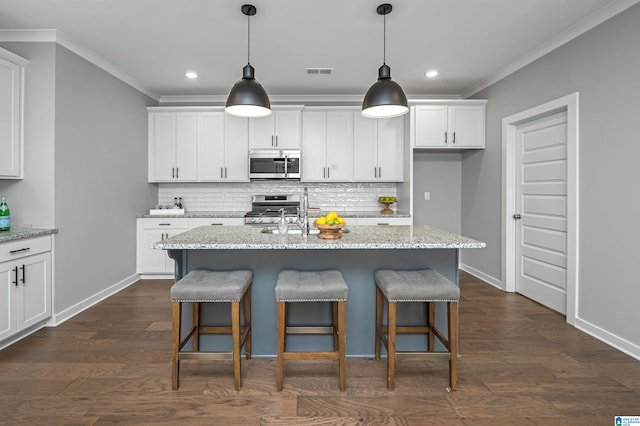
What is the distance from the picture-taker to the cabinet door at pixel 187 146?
188 inches

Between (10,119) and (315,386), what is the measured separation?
10.8 feet

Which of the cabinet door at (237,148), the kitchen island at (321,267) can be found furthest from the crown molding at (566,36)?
the cabinet door at (237,148)

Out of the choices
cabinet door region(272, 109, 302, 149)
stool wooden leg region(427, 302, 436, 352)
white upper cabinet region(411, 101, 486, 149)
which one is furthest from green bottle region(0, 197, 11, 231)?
white upper cabinet region(411, 101, 486, 149)

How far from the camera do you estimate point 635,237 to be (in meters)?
2.48

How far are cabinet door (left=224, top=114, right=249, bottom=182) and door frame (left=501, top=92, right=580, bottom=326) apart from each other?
133 inches

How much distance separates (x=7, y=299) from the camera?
252 centimetres

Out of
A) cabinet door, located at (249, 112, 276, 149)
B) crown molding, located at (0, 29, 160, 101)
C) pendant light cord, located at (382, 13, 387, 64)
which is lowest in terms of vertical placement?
cabinet door, located at (249, 112, 276, 149)

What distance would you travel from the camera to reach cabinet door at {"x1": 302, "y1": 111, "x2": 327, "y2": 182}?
4.82 meters

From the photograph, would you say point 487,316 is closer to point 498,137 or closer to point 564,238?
point 564,238

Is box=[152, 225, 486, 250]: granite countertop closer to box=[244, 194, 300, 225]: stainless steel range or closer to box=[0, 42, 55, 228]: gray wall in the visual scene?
box=[0, 42, 55, 228]: gray wall

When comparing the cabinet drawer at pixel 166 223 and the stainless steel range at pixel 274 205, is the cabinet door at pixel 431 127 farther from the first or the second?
the cabinet drawer at pixel 166 223

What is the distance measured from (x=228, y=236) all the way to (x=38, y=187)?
2.10 meters

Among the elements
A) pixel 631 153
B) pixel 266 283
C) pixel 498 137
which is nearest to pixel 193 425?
pixel 266 283

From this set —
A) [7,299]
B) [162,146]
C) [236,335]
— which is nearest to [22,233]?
[7,299]
